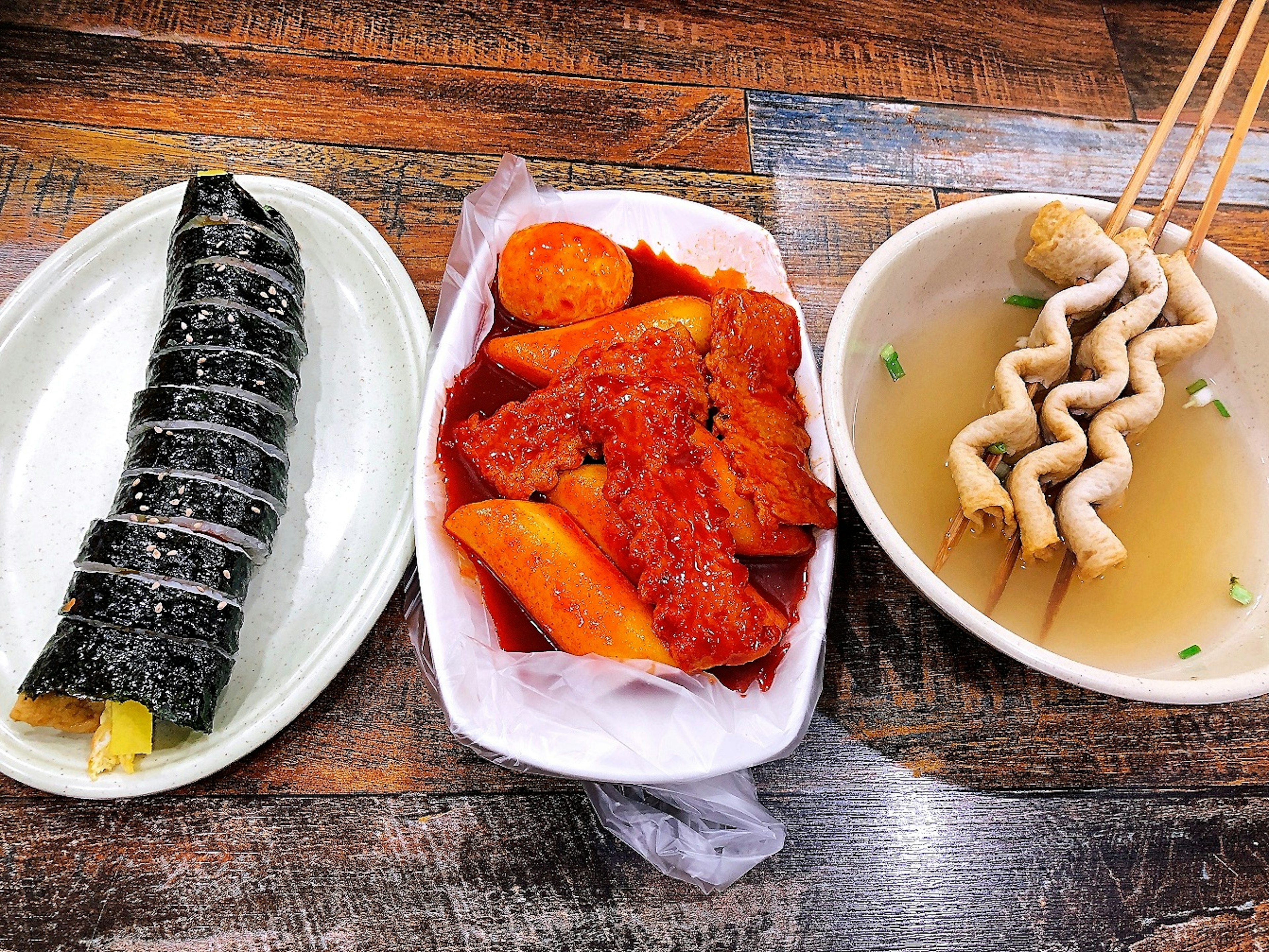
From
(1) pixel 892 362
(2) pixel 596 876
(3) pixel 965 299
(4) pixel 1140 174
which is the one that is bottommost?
(2) pixel 596 876

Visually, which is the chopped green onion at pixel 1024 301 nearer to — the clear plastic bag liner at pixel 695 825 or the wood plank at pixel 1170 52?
the clear plastic bag liner at pixel 695 825

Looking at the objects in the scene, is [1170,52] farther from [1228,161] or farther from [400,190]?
[400,190]

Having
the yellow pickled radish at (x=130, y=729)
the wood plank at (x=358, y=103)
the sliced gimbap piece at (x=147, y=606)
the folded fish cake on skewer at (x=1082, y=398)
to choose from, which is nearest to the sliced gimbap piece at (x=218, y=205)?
the wood plank at (x=358, y=103)

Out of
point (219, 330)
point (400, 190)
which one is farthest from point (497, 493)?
point (400, 190)

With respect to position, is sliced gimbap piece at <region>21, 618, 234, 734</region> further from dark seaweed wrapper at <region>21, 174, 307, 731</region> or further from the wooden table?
A: the wooden table

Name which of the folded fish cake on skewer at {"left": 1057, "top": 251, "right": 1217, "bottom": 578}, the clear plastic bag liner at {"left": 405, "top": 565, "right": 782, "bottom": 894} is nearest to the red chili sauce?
the clear plastic bag liner at {"left": 405, "top": 565, "right": 782, "bottom": 894}

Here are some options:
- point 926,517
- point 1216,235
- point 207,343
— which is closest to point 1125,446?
point 926,517
